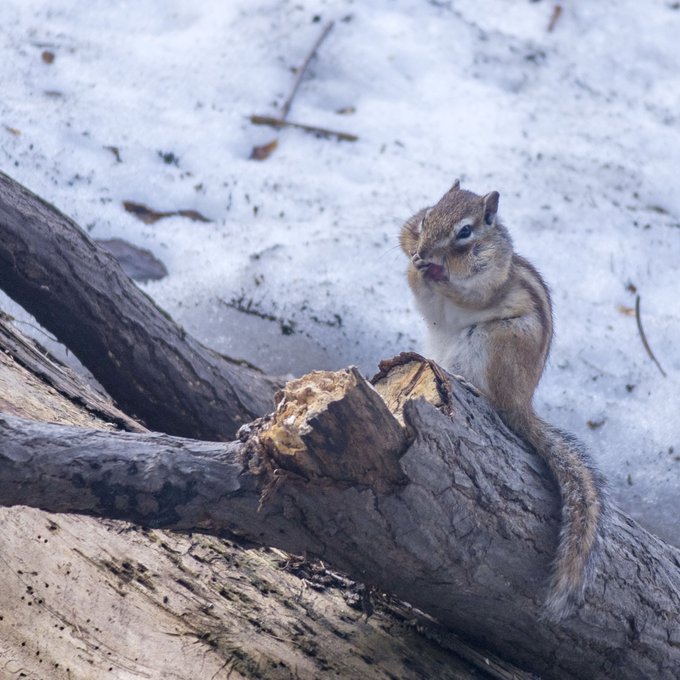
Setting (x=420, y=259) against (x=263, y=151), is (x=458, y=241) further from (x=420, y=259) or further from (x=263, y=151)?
(x=263, y=151)

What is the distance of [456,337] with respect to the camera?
12.2 feet

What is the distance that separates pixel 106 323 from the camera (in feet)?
11.8

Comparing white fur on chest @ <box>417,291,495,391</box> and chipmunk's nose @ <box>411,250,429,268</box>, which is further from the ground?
chipmunk's nose @ <box>411,250,429,268</box>

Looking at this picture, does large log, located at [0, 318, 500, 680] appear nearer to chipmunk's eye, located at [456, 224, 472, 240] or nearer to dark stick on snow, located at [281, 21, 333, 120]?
chipmunk's eye, located at [456, 224, 472, 240]

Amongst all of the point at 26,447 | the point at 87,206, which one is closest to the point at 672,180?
the point at 87,206

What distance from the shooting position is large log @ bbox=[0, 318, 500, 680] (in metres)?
2.67

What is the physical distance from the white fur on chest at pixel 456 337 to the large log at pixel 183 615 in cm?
91

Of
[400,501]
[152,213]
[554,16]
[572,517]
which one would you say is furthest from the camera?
[554,16]

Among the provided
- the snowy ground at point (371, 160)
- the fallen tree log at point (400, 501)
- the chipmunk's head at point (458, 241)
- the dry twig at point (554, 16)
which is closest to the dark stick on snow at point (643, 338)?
the snowy ground at point (371, 160)

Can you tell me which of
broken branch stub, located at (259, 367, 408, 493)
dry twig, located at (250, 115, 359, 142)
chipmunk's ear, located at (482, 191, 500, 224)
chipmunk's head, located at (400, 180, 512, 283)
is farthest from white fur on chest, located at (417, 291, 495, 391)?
A: dry twig, located at (250, 115, 359, 142)

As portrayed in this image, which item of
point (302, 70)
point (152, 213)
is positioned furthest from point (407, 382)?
point (302, 70)

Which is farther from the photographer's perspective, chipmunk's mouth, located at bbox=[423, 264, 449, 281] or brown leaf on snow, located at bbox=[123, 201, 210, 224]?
brown leaf on snow, located at bbox=[123, 201, 210, 224]

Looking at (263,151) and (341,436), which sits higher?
(263,151)

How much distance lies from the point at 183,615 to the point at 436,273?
61.5 inches
